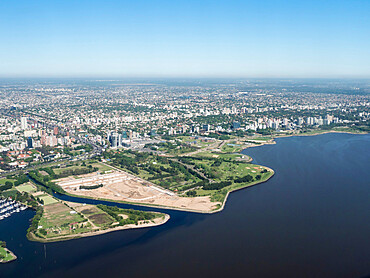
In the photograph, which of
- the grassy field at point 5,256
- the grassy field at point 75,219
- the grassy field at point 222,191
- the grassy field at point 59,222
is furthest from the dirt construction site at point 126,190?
the grassy field at point 5,256

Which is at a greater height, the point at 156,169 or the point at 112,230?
the point at 156,169

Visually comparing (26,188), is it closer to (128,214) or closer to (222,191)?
(128,214)

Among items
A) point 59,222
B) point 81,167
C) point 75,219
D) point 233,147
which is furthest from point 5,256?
point 233,147

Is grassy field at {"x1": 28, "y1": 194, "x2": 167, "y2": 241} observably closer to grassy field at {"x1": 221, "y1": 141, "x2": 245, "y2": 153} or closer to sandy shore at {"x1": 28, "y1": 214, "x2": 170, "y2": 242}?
sandy shore at {"x1": 28, "y1": 214, "x2": 170, "y2": 242}

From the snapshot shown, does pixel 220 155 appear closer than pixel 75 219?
No

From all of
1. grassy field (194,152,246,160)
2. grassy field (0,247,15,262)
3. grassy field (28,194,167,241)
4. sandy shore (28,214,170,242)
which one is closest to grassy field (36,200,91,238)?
grassy field (28,194,167,241)
